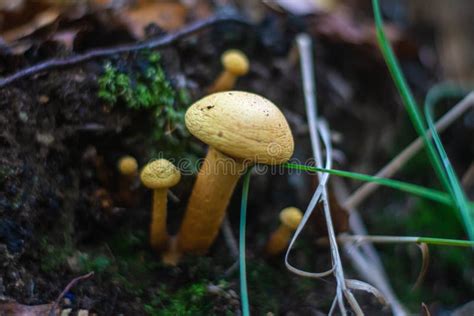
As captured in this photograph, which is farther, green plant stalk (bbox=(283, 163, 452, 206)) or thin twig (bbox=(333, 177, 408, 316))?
thin twig (bbox=(333, 177, 408, 316))

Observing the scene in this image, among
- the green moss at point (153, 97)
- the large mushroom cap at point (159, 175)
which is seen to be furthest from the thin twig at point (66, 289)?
the green moss at point (153, 97)

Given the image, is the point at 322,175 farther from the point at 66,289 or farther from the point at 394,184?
the point at 66,289

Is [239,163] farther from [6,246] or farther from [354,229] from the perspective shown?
[354,229]

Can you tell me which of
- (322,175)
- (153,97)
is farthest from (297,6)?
(322,175)

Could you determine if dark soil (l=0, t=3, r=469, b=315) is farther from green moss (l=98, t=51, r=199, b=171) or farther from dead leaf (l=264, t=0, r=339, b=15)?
dead leaf (l=264, t=0, r=339, b=15)

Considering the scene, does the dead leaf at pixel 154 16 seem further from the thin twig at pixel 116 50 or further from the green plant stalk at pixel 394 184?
the green plant stalk at pixel 394 184

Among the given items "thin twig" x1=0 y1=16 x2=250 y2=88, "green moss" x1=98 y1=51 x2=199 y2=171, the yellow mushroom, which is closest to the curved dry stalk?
the yellow mushroom
